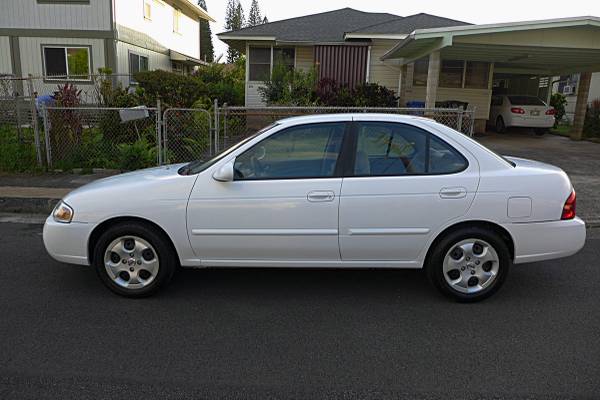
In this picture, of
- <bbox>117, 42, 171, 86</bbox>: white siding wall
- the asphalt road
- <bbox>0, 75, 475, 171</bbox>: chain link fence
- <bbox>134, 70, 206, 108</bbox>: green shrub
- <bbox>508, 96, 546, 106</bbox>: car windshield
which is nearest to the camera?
the asphalt road

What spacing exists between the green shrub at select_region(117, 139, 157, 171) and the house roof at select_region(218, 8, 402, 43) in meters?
8.96

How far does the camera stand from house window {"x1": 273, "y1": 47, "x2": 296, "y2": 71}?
17.6 m

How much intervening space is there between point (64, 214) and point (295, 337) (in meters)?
2.25

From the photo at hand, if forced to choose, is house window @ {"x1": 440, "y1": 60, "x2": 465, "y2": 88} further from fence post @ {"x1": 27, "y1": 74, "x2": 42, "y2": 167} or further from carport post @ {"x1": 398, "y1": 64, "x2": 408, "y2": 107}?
fence post @ {"x1": 27, "y1": 74, "x2": 42, "y2": 167}

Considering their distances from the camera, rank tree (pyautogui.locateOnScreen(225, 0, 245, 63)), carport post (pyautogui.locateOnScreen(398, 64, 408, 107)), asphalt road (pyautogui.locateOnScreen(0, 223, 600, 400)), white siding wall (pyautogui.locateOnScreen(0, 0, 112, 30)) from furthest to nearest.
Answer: tree (pyautogui.locateOnScreen(225, 0, 245, 63))
white siding wall (pyautogui.locateOnScreen(0, 0, 112, 30))
carport post (pyautogui.locateOnScreen(398, 64, 408, 107))
asphalt road (pyautogui.locateOnScreen(0, 223, 600, 400))

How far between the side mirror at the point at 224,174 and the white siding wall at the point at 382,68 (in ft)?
47.0

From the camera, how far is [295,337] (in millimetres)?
3443

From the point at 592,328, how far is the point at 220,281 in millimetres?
3168

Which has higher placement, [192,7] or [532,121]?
[192,7]

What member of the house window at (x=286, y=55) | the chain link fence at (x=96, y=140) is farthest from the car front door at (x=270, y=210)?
the house window at (x=286, y=55)

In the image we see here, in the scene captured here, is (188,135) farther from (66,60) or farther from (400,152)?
(66,60)

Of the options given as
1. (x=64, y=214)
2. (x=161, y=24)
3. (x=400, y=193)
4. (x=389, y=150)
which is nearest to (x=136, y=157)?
(x=64, y=214)

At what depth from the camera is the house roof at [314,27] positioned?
55.3 feet

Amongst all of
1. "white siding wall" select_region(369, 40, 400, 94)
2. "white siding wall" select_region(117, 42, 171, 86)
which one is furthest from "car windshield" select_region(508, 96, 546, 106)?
"white siding wall" select_region(117, 42, 171, 86)
